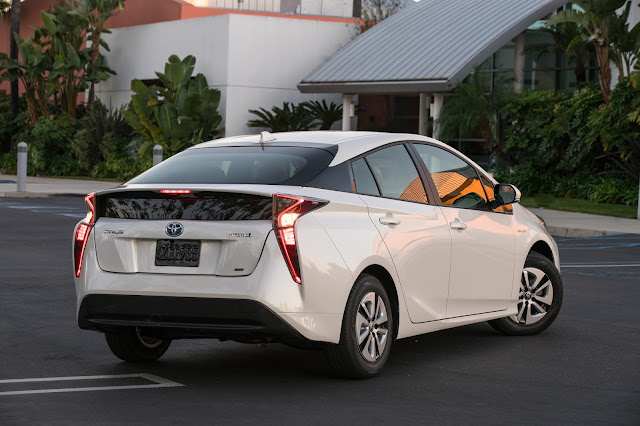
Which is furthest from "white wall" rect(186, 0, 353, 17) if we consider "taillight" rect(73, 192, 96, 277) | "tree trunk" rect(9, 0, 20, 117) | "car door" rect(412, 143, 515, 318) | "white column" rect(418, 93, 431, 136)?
"taillight" rect(73, 192, 96, 277)

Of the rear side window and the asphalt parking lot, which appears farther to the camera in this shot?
the rear side window

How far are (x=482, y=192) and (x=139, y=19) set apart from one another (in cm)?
3785

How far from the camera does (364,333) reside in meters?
7.60

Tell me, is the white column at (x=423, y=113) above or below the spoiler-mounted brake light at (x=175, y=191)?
above

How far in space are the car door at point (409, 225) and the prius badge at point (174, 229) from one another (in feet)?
4.16

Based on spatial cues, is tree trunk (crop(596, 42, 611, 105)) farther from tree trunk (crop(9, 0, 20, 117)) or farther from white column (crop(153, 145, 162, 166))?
tree trunk (crop(9, 0, 20, 117))

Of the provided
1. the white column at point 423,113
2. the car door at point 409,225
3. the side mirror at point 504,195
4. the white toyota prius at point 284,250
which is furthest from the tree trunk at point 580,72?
the car door at point 409,225

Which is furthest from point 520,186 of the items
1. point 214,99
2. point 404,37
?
point 214,99

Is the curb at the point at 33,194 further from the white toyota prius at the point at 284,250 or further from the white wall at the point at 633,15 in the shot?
the white toyota prius at the point at 284,250

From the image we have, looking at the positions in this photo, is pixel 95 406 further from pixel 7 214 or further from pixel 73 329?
pixel 7 214

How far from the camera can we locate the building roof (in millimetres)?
32469

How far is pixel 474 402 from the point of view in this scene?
6.99 meters

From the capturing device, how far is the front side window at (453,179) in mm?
8812

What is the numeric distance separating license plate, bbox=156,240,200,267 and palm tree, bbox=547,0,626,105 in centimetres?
2148
